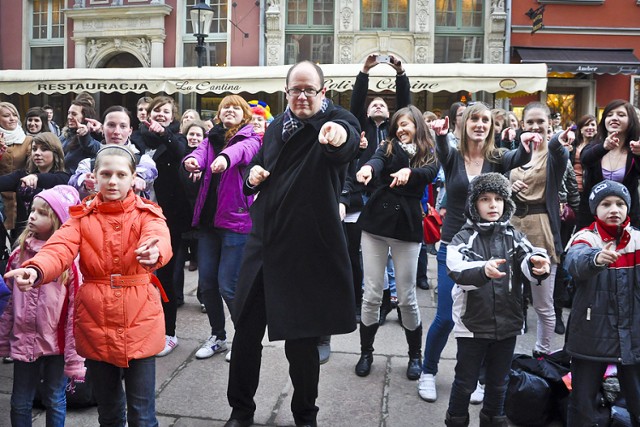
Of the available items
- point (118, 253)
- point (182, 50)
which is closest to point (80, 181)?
point (118, 253)

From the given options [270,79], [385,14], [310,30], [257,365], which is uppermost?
[385,14]

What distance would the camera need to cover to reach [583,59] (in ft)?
51.7

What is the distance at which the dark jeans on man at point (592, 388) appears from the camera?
129 inches

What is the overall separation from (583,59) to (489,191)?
1440cm

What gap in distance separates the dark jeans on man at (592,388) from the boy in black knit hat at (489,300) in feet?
1.34

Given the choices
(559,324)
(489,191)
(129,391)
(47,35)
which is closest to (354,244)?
(559,324)

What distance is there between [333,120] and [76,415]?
8.09 ft

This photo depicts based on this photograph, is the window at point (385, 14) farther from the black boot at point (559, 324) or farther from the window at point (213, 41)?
the black boot at point (559, 324)

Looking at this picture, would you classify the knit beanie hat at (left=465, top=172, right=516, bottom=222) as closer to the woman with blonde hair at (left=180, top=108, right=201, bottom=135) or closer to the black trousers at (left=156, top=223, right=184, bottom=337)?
the black trousers at (left=156, top=223, right=184, bottom=337)

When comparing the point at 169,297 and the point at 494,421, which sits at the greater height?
the point at 169,297

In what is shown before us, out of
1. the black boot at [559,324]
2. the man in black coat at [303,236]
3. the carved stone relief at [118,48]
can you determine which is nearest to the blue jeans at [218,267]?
the man in black coat at [303,236]

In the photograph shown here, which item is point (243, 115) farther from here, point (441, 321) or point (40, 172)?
point (441, 321)

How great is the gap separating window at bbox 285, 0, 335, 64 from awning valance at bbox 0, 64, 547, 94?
5.28 metres

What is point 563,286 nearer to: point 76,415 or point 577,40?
point 76,415
